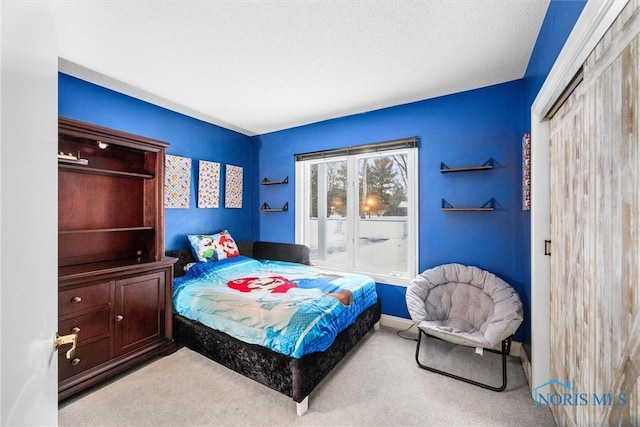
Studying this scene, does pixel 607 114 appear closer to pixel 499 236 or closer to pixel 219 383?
pixel 499 236

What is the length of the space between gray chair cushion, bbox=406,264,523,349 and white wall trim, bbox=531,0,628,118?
5.12 feet

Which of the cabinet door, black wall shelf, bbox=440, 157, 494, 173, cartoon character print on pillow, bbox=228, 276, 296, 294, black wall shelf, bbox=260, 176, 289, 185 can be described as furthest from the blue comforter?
black wall shelf, bbox=440, 157, 494, 173

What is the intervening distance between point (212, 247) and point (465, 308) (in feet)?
9.57

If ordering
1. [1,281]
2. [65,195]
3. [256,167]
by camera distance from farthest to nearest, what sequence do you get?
[256,167] → [65,195] → [1,281]

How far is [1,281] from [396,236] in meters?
3.14

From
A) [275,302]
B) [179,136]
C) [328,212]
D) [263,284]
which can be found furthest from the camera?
[328,212]

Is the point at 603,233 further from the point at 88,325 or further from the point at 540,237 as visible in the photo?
the point at 88,325

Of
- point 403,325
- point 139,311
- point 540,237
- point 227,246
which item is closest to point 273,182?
point 227,246

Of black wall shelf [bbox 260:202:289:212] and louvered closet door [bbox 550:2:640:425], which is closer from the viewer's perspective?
louvered closet door [bbox 550:2:640:425]

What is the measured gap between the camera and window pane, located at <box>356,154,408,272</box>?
3.17m

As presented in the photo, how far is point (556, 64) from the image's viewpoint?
136 centimetres

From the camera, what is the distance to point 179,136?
328 cm

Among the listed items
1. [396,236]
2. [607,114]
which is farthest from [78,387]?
[607,114]

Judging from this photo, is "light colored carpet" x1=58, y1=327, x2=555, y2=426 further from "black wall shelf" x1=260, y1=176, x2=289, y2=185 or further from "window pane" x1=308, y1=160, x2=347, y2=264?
"black wall shelf" x1=260, y1=176, x2=289, y2=185
